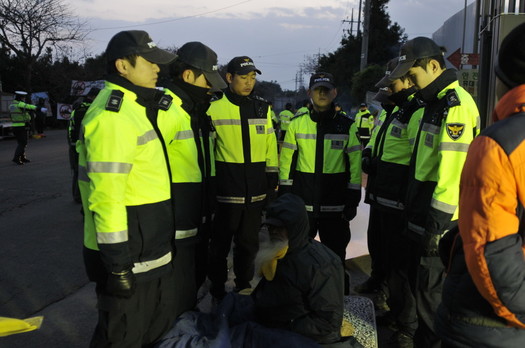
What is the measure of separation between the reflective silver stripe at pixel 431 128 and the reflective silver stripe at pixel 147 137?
182cm

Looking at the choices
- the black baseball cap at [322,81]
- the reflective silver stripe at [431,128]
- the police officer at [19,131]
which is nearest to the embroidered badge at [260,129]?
the black baseball cap at [322,81]

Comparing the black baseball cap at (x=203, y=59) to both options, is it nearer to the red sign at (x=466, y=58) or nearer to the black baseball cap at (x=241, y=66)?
the black baseball cap at (x=241, y=66)

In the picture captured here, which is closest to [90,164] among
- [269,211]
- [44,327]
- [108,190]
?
[108,190]

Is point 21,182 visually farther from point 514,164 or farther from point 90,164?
point 514,164

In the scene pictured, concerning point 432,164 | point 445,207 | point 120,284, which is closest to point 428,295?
point 445,207

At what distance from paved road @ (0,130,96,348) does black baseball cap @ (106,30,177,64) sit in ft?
7.49

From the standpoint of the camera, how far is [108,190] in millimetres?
2352

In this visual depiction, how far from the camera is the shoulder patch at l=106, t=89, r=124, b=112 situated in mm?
2417

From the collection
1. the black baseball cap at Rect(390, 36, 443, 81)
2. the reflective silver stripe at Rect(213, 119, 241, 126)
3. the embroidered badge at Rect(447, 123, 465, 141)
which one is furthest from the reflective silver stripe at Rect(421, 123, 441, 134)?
the reflective silver stripe at Rect(213, 119, 241, 126)

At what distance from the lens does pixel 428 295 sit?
→ 9.92ft

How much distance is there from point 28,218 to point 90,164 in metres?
5.88

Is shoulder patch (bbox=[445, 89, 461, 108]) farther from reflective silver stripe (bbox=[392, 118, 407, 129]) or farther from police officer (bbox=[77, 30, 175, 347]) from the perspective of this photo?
police officer (bbox=[77, 30, 175, 347])

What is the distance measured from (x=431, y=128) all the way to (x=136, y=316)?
223cm

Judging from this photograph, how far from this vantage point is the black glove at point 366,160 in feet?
14.4
